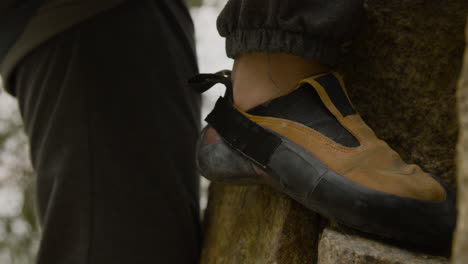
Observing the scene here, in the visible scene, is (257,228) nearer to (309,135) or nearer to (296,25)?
(309,135)

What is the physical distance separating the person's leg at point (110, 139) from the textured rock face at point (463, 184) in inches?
39.0

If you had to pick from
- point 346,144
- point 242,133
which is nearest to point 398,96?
point 346,144

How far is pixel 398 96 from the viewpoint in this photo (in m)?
1.15

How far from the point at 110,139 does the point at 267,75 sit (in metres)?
0.56

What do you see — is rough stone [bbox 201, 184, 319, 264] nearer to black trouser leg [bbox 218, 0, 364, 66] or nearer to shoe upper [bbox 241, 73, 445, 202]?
shoe upper [bbox 241, 73, 445, 202]

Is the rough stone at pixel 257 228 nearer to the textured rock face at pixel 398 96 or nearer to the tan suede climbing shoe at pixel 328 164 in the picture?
the textured rock face at pixel 398 96

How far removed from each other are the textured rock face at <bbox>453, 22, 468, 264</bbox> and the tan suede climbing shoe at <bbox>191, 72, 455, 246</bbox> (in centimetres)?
32

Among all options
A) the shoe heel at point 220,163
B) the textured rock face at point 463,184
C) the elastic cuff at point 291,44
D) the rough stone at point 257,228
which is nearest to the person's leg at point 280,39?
the elastic cuff at point 291,44

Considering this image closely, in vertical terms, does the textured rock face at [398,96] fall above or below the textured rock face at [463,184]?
below

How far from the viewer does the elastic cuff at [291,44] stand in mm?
937

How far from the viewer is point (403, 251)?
808mm

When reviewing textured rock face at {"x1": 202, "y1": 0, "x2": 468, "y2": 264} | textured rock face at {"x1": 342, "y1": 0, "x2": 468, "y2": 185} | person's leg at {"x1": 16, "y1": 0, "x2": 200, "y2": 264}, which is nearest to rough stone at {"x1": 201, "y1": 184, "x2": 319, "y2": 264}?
textured rock face at {"x1": 202, "y1": 0, "x2": 468, "y2": 264}

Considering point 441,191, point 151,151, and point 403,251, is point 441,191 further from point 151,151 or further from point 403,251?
point 151,151

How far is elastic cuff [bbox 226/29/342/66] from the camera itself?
0.94 metres
